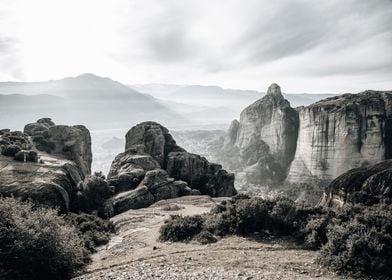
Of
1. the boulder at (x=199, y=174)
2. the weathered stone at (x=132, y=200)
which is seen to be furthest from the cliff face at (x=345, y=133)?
the weathered stone at (x=132, y=200)

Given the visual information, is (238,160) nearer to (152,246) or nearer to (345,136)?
(345,136)

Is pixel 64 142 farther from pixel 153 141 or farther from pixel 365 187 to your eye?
pixel 365 187

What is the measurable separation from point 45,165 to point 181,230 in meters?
27.1

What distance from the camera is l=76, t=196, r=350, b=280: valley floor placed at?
16875 millimetres

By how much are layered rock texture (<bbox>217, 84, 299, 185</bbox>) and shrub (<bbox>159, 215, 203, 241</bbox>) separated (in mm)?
124892

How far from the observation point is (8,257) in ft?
57.2

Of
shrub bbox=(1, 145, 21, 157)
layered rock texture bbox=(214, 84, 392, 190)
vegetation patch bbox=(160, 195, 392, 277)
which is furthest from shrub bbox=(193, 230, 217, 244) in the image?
layered rock texture bbox=(214, 84, 392, 190)

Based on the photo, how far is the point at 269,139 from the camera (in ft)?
558

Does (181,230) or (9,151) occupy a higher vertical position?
(9,151)

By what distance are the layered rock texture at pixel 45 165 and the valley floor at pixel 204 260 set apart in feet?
45.0

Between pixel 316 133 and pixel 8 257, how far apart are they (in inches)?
4810

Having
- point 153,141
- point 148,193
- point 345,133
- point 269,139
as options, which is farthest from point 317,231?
point 269,139

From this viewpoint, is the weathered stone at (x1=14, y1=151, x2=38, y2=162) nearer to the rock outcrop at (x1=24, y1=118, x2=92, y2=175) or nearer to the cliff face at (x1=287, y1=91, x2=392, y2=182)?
the rock outcrop at (x1=24, y1=118, x2=92, y2=175)

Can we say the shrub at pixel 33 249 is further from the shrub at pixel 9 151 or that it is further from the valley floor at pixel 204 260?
the shrub at pixel 9 151
